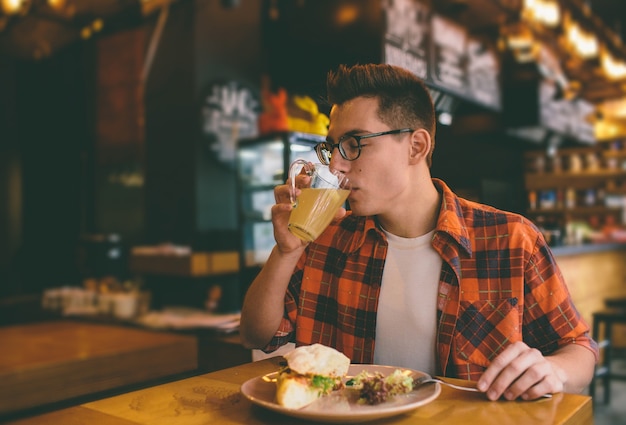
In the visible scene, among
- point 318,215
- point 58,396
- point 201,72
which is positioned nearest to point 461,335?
point 318,215

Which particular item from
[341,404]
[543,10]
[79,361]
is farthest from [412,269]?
[543,10]

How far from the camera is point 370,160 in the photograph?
55.6 inches

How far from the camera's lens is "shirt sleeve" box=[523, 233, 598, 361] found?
140 cm

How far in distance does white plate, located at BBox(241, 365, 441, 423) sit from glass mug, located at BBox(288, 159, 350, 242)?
344 millimetres

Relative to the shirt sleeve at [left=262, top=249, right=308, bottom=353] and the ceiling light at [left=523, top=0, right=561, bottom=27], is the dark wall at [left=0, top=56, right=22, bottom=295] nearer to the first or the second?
the ceiling light at [left=523, top=0, right=561, bottom=27]

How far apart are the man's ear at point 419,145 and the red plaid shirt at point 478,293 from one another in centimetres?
15

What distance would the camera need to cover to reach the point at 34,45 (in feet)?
24.5

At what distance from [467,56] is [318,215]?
4.08 m

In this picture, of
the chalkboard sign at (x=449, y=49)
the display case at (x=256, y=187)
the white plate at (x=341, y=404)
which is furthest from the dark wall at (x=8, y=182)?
the white plate at (x=341, y=404)

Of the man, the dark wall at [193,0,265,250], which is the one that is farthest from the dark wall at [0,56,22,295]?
the man

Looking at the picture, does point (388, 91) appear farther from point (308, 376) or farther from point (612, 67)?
point (612, 67)

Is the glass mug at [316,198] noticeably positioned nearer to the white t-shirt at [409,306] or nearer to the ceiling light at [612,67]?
the white t-shirt at [409,306]

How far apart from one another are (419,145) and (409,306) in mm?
444

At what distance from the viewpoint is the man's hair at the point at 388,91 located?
1.49m
